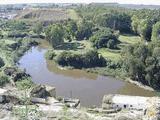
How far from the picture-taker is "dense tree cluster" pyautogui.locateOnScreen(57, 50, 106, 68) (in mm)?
37938

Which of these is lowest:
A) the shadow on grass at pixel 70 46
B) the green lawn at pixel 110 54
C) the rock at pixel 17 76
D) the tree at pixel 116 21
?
the shadow on grass at pixel 70 46

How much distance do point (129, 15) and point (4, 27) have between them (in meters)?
20.8

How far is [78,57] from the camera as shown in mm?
38156

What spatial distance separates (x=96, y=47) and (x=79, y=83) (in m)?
13.0

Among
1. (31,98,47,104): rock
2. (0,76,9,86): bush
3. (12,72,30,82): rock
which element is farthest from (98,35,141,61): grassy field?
(31,98,47,104): rock

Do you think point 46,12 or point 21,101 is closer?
point 21,101

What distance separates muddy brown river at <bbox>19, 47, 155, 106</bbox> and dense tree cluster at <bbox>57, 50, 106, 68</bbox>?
120 centimetres

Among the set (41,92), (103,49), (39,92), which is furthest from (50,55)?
(39,92)

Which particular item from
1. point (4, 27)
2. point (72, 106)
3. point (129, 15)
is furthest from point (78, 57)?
point (4, 27)

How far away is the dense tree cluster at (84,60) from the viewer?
37.9 m

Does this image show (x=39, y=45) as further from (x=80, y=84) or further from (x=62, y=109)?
(x=62, y=109)

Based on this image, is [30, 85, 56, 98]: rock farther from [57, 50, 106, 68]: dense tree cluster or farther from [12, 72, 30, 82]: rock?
[57, 50, 106, 68]: dense tree cluster

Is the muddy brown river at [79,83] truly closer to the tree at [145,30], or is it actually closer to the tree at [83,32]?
the tree at [83,32]

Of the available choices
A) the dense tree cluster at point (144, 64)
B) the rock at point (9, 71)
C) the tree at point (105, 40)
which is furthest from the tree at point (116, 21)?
the rock at point (9, 71)
